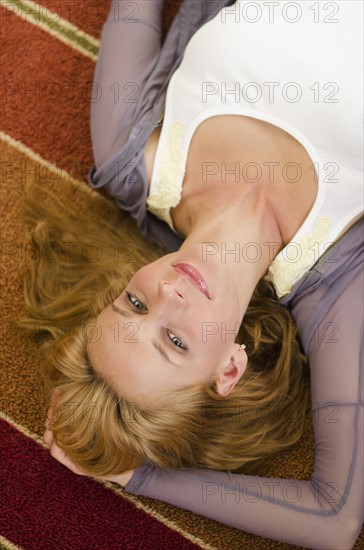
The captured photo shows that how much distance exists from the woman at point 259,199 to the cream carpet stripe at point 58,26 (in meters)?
0.15

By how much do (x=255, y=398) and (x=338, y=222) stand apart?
1.26 ft

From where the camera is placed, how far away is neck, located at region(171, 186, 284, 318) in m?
1.12

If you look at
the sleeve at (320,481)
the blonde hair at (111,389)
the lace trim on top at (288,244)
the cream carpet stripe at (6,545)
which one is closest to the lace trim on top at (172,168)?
the lace trim on top at (288,244)

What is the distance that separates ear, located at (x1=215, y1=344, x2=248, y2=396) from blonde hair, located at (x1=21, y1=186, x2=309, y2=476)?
0.03 meters

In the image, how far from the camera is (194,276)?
1.03 metres

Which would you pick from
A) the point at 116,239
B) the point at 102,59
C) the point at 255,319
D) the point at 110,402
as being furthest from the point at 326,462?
the point at 102,59

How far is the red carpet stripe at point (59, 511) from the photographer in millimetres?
1239

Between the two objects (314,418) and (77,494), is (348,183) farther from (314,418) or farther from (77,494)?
(77,494)

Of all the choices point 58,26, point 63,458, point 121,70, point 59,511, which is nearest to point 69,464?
point 63,458

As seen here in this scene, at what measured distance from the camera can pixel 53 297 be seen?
128cm

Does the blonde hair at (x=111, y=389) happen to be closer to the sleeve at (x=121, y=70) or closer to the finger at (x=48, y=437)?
the finger at (x=48, y=437)

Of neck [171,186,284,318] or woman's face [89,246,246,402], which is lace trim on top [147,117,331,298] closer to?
neck [171,186,284,318]

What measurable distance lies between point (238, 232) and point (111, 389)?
1.24ft

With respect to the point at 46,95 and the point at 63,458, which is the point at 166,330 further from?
the point at 46,95
